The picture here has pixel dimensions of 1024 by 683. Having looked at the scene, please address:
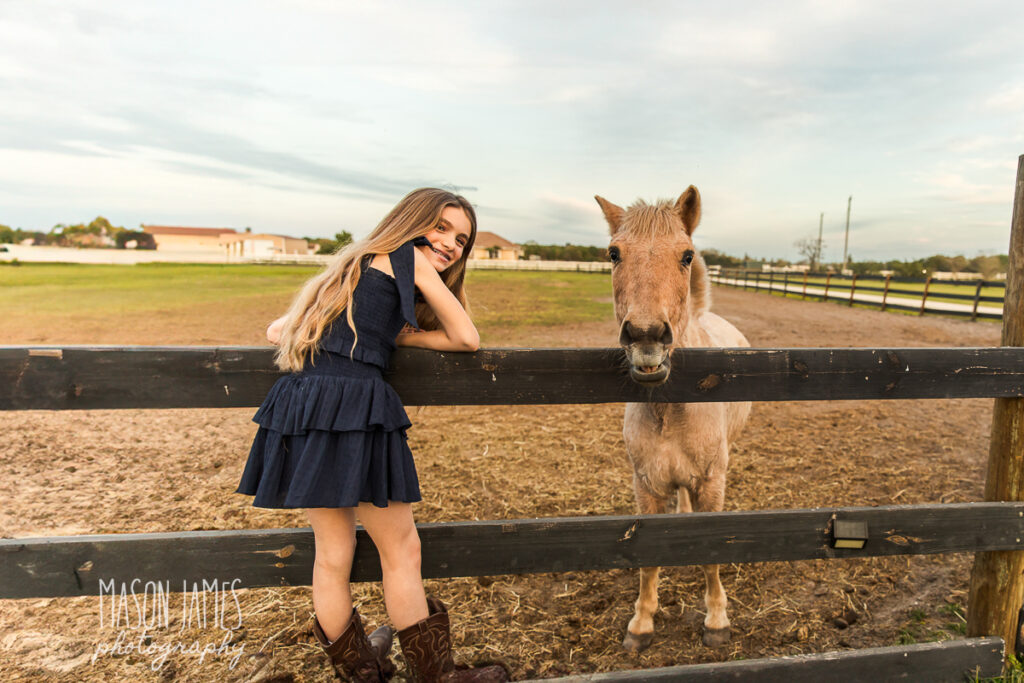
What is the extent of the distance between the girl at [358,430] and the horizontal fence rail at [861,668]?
709mm

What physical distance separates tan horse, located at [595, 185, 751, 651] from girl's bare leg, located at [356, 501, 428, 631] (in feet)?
3.94

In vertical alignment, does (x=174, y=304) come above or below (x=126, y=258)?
below

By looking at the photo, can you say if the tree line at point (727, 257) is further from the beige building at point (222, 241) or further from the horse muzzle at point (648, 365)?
the horse muzzle at point (648, 365)

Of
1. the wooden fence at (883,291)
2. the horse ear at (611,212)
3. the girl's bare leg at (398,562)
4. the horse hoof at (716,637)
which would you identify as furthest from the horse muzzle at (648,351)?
the wooden fence at (883,291)

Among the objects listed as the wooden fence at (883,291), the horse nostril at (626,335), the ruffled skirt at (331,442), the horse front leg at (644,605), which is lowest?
the horse front leg at (644,605)

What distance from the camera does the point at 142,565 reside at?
186 cm

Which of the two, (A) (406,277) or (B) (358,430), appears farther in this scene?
(A) (406,277)

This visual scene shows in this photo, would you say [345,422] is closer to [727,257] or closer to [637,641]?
[637,641]

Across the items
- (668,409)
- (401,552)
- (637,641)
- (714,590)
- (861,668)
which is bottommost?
(637,641)

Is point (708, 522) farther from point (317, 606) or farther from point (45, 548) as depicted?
point (45, 548)

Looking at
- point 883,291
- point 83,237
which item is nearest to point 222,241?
point 83,237

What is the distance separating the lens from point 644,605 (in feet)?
9.95

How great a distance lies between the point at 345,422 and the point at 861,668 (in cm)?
231

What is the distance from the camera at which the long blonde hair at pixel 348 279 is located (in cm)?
178
